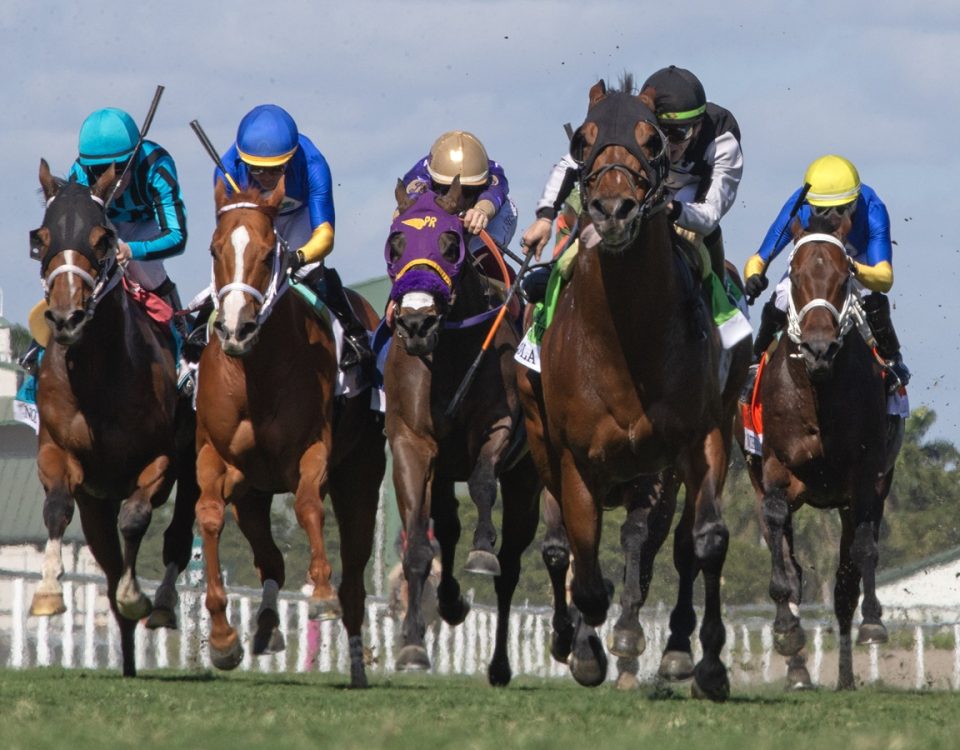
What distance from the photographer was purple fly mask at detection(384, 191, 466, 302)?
9.88 m

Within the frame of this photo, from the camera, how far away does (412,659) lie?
941 centimetres

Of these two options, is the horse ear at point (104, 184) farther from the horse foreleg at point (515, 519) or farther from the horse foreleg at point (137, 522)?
the horse foreleg at point (515, 519)

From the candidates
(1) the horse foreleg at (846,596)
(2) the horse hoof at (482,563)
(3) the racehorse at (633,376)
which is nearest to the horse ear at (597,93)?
(3) the racehorse at (633,376)

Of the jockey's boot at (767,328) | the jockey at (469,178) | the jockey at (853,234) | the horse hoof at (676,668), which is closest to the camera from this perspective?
the horse hoof at (676,668)

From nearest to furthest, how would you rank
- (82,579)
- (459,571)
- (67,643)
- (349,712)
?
1. (349,712)
2. (67,643)
3. (82,579)
4. (459,571)

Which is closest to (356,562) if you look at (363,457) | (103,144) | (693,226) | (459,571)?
(363,457)

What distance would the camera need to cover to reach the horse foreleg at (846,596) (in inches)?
480

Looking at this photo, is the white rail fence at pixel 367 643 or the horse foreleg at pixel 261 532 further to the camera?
the white rail fence at pixel 367 643

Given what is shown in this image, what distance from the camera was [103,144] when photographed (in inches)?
440

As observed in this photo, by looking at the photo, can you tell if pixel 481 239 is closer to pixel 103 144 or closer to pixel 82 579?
pixel 103 144

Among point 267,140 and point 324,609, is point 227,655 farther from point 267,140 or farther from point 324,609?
point 267,140

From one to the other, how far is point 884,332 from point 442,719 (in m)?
5.89

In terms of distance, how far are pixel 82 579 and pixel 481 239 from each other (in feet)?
27.9

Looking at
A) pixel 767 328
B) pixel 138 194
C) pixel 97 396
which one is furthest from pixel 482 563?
pixel 767 328
